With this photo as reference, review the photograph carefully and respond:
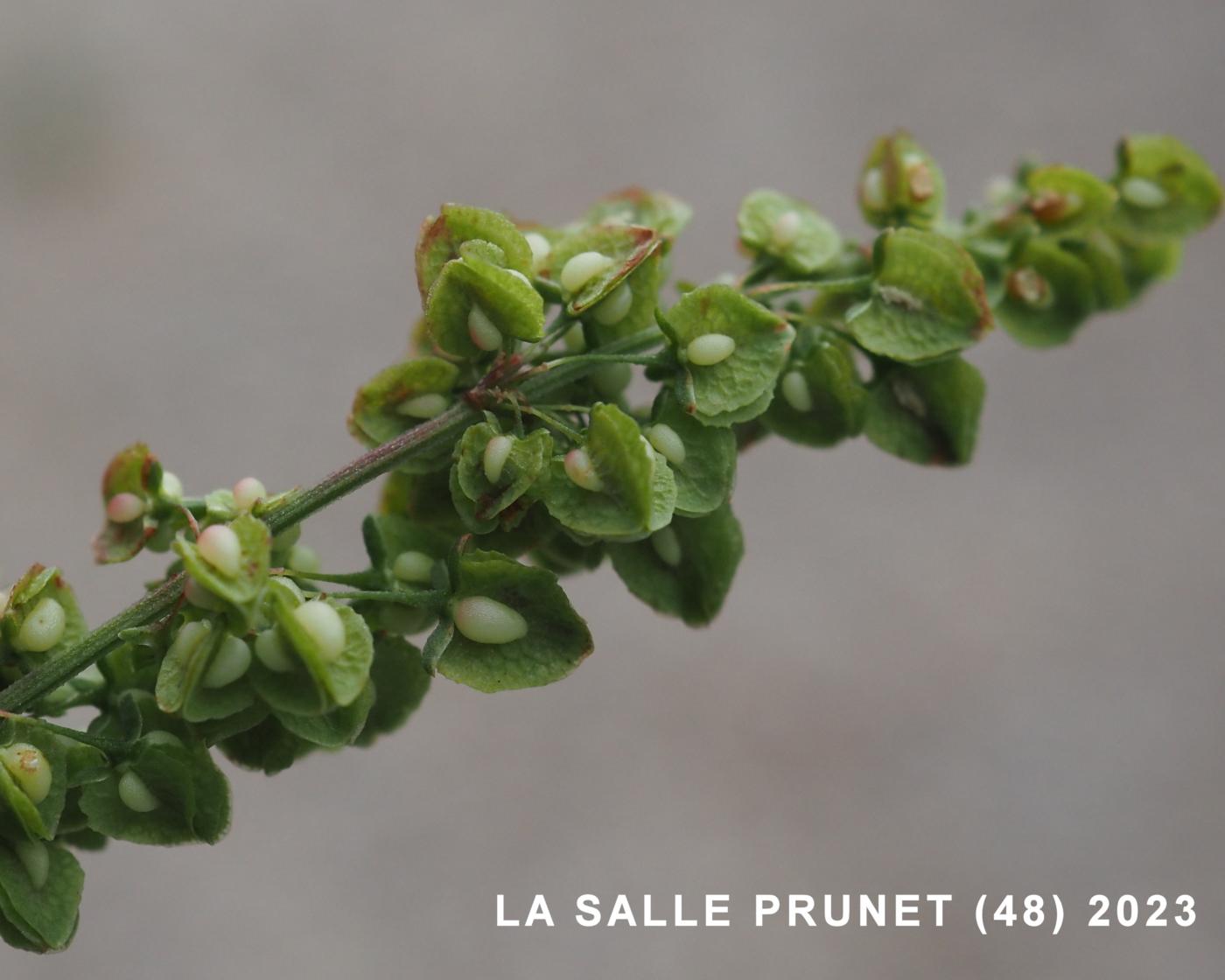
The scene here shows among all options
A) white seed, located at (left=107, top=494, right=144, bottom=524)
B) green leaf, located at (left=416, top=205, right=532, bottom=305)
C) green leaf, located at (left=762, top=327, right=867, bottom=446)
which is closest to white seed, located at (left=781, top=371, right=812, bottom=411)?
green leaf, located at (left=762, top=327, right=867, bottom=446)

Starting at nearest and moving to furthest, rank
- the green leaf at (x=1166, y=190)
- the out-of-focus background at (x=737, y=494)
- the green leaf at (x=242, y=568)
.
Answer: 1. the green leaf at (x=242, y=568)
2. the green leaf at (x=1166, y=190)
3. the out-of-focus background at (x=737, y=494)

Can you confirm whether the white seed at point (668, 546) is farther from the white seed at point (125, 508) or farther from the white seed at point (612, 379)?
the white seed at point (125, 508)

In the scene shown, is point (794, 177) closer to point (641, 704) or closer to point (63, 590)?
point (641, 704)

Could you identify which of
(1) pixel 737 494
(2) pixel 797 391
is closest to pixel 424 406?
(2) pixel 797 391

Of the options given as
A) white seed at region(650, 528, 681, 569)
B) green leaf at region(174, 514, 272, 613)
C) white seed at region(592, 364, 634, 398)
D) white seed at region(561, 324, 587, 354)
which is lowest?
green leaf at region(174, 514, 272, 613)

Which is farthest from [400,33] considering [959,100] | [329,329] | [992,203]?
[992,203]

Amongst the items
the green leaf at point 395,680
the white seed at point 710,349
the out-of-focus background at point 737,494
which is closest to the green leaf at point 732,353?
the white seed at point 710,349

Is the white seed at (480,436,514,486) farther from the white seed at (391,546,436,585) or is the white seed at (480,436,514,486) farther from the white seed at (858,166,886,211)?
the white seed at (858,166,886,211)
